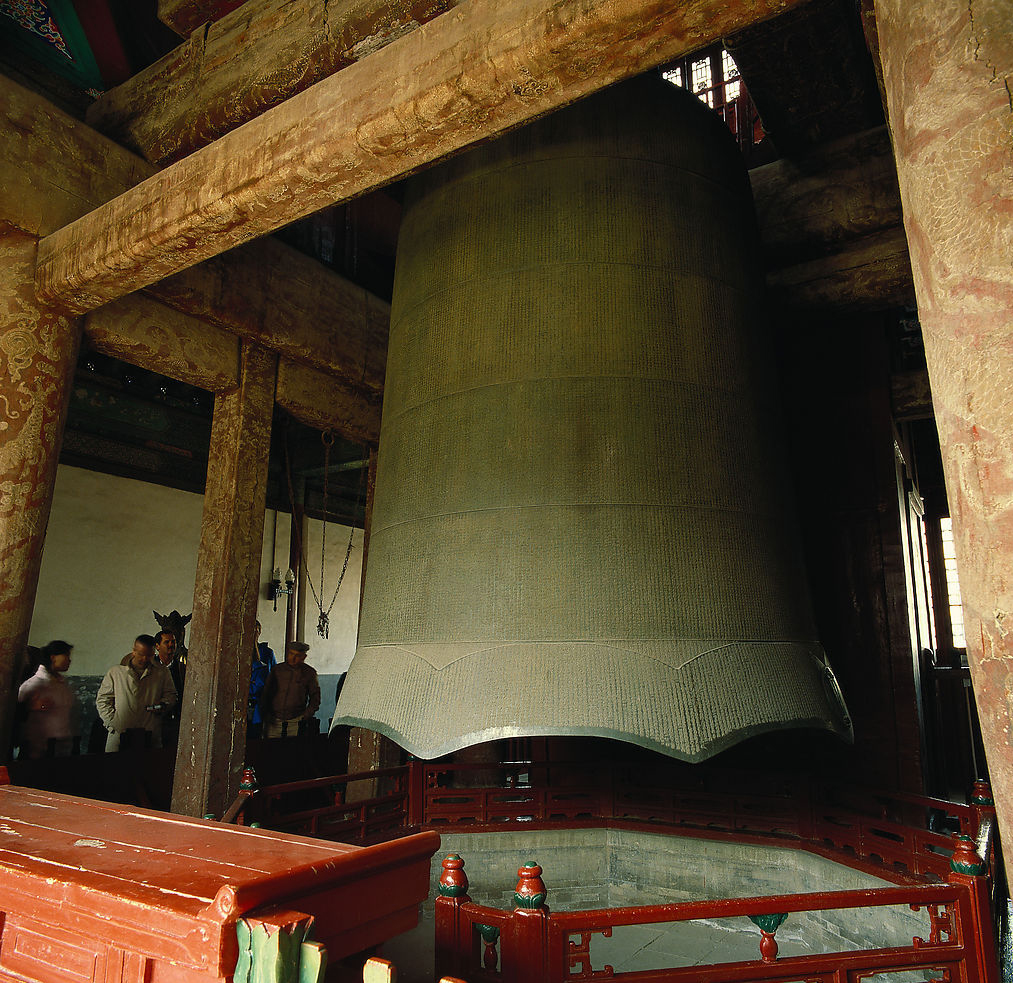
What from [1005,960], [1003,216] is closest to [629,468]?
[1003,216]

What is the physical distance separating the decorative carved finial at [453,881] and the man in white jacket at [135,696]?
3.96 m

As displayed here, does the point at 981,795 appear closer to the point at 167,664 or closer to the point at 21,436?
the point at 21,436

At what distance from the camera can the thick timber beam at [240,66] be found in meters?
2.81

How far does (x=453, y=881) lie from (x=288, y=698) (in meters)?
4.62

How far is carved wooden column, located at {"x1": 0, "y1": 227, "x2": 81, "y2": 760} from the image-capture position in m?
3.26

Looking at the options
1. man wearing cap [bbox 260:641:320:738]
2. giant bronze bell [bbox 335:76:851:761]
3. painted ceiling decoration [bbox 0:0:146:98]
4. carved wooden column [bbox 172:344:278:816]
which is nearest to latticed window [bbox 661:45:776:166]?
giant bronze bell [bbox 335:76:851:761]

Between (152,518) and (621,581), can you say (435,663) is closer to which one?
(621,581)

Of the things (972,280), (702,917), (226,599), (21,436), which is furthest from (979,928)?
(21,436)

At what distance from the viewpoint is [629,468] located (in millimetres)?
2111

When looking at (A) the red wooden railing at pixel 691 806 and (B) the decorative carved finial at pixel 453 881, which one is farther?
(A) the red wooden railing at pixel 691 806

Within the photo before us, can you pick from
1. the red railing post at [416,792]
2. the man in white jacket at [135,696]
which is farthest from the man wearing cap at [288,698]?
the red railing post at [416,792]

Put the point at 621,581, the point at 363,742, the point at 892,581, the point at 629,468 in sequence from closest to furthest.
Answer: the point at 621,581 → the point at 629,468 → the point at 892,581 → the point at 363,742

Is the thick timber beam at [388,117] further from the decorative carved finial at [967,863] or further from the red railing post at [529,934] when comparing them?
the decorative carved finial at [967,863]

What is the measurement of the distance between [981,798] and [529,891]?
268 centimetres
